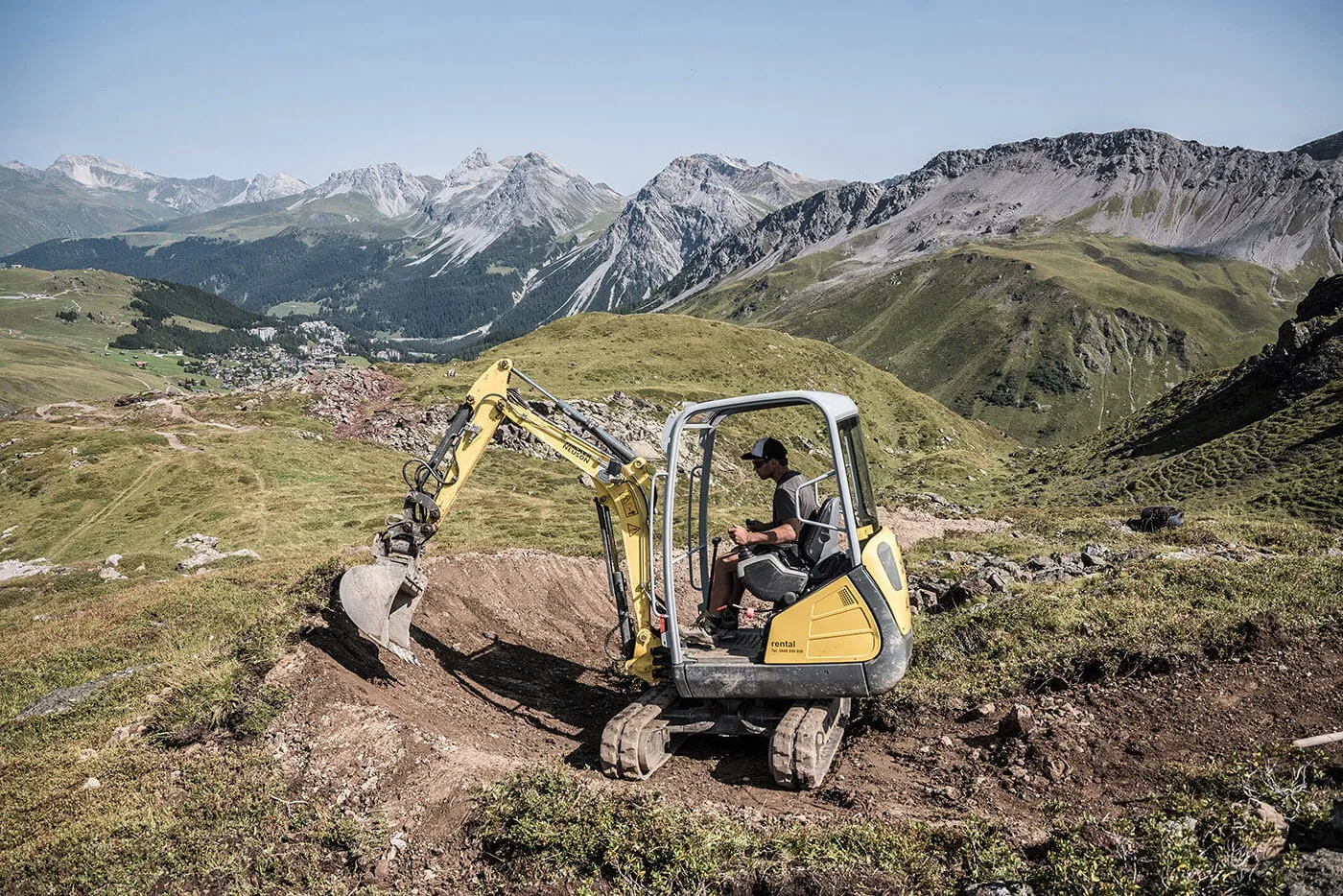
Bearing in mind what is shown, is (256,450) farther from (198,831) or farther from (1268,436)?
(1268,436)

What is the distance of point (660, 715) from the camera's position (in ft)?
32.7

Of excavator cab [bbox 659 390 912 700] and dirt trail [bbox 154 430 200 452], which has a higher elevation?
excavator cab [bbox 659 390 912 700]

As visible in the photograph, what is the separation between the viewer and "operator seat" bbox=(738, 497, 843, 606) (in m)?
9.52

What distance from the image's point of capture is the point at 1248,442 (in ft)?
125

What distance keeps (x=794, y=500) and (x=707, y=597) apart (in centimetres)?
220

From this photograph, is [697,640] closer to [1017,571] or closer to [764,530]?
[764,530]

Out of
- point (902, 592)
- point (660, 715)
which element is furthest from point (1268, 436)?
→ point (660, 715)

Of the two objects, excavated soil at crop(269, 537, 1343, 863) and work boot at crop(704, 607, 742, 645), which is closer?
excavated soil at crop(269, 537, 1343, 863)

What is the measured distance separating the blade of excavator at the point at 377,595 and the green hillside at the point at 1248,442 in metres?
32.3

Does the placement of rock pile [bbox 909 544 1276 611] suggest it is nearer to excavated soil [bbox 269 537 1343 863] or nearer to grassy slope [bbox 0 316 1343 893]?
grassy slope [bbox 0 316 1343 893]

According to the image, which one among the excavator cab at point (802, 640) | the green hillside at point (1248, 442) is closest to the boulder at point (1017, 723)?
the excavator cab at point (802, 640)

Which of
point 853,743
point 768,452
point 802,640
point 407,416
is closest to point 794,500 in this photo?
point 768,452

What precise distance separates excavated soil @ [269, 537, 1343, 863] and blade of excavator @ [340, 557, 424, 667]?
35.3 inches

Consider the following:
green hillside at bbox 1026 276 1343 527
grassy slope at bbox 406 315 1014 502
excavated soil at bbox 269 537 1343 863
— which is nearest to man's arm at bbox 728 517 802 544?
excavated soil at bbox 269 537 1343 863
